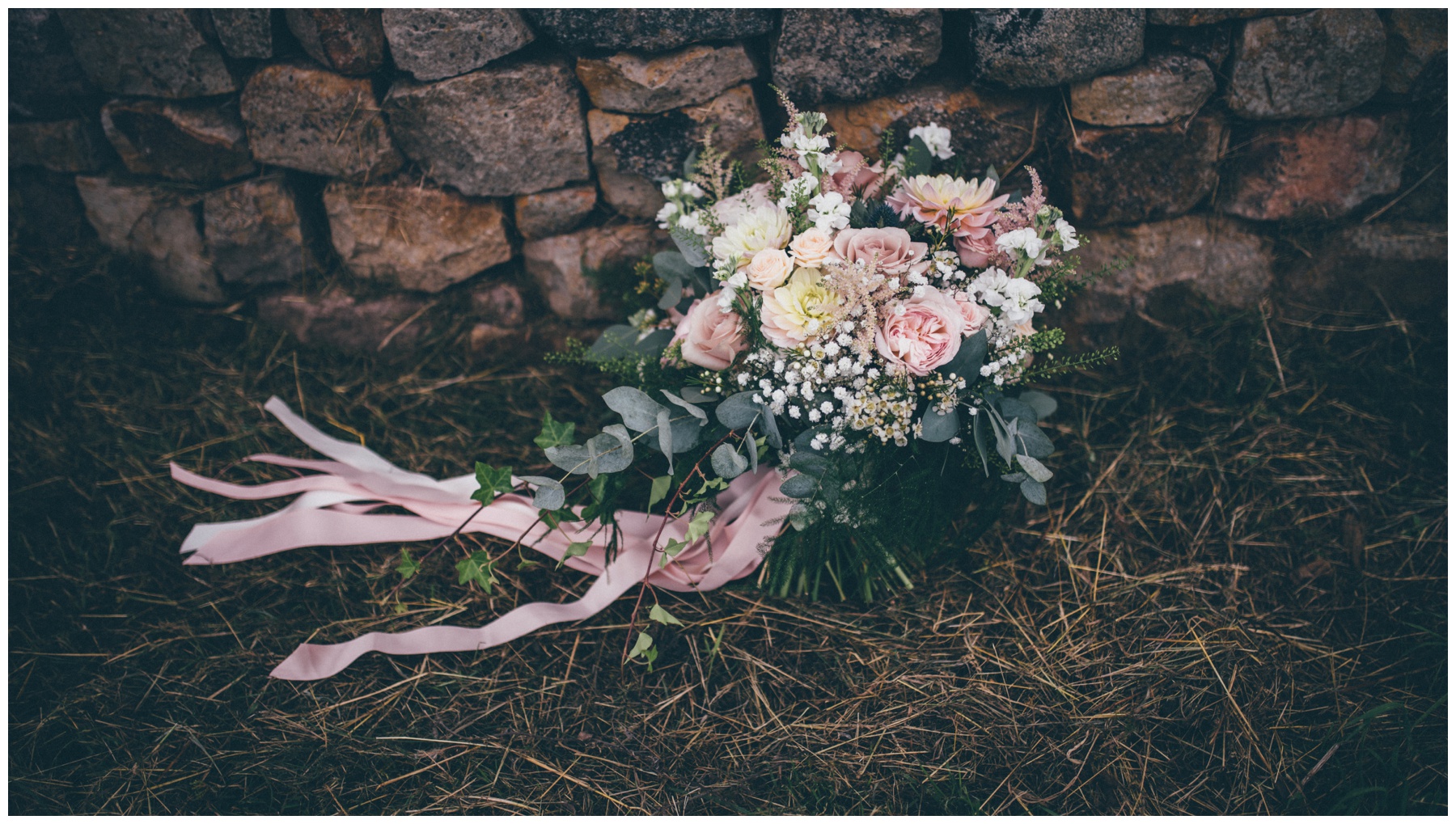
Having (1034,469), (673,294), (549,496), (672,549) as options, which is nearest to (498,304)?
(673,294)

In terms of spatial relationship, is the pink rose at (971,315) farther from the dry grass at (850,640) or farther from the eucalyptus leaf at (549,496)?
the eucalyptus leaf at (549,496)

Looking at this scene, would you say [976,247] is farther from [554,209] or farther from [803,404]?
[554,209]

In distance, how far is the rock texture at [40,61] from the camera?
208cm

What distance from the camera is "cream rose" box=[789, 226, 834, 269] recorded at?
1467 millimetres

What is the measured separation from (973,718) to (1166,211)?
58.2 inches

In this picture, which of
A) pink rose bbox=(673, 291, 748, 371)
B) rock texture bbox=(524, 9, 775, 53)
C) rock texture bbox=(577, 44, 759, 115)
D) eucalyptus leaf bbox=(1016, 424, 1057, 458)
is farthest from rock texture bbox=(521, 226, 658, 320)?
eucalyptus leaf bbox=(1016, 424, 1057, 458)

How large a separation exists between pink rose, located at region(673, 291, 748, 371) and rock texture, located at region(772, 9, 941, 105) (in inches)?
29.5

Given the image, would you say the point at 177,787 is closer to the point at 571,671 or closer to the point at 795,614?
the point at 571,671

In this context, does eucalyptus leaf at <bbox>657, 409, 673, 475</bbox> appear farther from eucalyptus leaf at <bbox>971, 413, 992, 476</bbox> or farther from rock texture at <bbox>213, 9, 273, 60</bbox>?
rock texture at <bbox>213, 9, 273, 60</bbox>

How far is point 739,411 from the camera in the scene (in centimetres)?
152

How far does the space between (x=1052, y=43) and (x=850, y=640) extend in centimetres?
151

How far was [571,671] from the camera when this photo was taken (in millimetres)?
1673

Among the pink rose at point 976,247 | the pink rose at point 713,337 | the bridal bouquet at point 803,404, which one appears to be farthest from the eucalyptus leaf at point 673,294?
the pink rose at point 976,247

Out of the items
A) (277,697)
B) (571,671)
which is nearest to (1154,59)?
(571,671)
